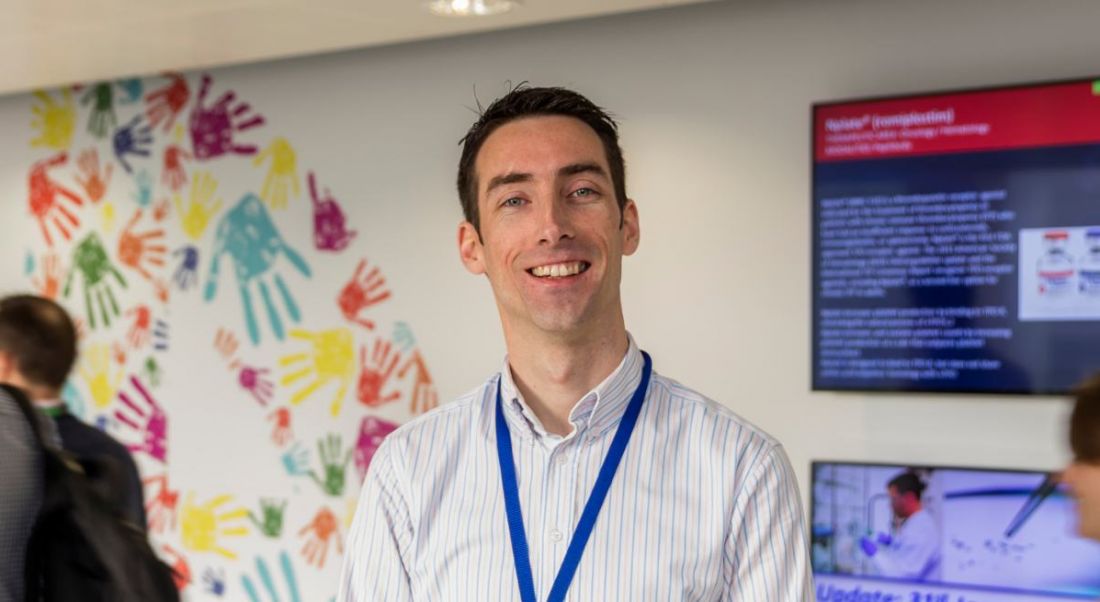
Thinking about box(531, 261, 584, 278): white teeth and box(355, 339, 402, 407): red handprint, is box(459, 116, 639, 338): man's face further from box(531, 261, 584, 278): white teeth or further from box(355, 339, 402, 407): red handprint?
box(355, 339, 402, 407): red handprint

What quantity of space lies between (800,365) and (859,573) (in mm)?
600

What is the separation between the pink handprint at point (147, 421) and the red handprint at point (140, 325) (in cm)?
14

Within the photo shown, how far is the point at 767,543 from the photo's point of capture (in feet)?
4.92

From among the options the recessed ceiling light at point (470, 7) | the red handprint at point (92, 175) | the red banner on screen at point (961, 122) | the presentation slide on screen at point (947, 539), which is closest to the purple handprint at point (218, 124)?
the red handprint at point (92, 175)

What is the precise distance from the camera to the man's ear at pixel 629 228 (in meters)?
1.71

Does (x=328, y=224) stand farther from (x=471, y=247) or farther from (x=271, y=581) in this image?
(x=471, y=247)

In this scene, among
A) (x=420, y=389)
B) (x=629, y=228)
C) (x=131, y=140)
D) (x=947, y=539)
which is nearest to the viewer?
(x=629, y=228)

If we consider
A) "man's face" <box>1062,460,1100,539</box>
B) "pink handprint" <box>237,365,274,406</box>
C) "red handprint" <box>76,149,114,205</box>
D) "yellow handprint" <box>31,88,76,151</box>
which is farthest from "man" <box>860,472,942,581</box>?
"yellow handprint" <box>31,88,76,151</box>

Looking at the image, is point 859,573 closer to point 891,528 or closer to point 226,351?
point 891,528

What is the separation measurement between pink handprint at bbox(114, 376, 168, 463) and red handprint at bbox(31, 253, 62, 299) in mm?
549

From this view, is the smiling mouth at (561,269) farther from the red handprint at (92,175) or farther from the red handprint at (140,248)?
the red handprint at (92,175)

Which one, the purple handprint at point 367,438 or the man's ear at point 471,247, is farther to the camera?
the purple handprint at point 367,438

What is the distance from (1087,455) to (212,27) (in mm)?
2916

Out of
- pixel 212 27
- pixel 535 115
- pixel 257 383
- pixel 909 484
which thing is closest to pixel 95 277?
pixel 257 383
